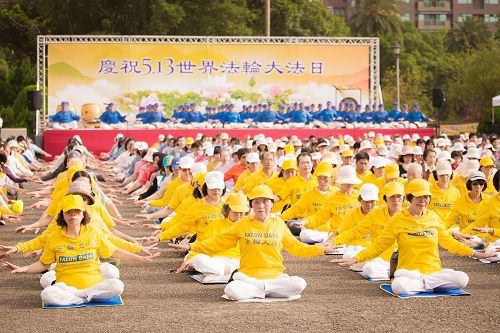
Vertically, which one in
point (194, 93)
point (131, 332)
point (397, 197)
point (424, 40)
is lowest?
point (131, 332)

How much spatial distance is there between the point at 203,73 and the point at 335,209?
26901 mm

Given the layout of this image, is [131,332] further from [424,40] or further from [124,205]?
[424,40]

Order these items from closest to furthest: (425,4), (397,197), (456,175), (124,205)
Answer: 1. (397,197)
2. (456,175)
3. (124,205)
4. (425,4)

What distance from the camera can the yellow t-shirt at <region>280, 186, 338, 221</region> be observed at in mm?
15367

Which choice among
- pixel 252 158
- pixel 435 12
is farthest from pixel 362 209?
pixel 435 12

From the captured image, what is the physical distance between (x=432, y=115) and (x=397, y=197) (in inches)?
2515

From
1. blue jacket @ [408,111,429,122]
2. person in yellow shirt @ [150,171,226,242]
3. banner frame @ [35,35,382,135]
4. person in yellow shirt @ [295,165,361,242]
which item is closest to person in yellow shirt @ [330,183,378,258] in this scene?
person in yellow shirt @ [295,165,361,242]

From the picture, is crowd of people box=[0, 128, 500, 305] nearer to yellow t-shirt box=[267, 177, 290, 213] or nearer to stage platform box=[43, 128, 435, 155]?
yellow t-shirt box=[267, 177, 290, 213]

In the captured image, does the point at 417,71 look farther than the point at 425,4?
No

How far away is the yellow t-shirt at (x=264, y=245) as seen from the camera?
35.3 ft

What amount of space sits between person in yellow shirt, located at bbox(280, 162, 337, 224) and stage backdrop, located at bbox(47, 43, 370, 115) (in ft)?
83.7

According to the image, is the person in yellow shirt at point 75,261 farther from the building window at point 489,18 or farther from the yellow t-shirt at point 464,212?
the building window at point 489,18

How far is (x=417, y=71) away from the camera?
261 feet

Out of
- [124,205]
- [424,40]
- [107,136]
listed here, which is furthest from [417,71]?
[124,205]
